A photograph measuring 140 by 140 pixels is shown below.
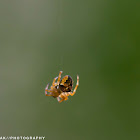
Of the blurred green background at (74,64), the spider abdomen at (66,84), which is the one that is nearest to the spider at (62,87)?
the spider abdomen at (66,84)

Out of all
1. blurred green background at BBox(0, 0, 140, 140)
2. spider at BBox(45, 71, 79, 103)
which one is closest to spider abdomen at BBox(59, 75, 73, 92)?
spider at BBox(45, 71, 79, 103)

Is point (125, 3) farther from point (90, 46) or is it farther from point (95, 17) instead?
point (90, 46)

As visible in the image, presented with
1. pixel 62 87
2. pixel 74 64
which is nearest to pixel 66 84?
pixel 62 87

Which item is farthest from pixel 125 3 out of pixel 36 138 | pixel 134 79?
pixel 36 138

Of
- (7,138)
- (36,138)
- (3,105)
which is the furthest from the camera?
(3,105)

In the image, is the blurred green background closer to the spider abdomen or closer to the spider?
the spider

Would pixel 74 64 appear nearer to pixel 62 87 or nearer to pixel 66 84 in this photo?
pixel 62 87
